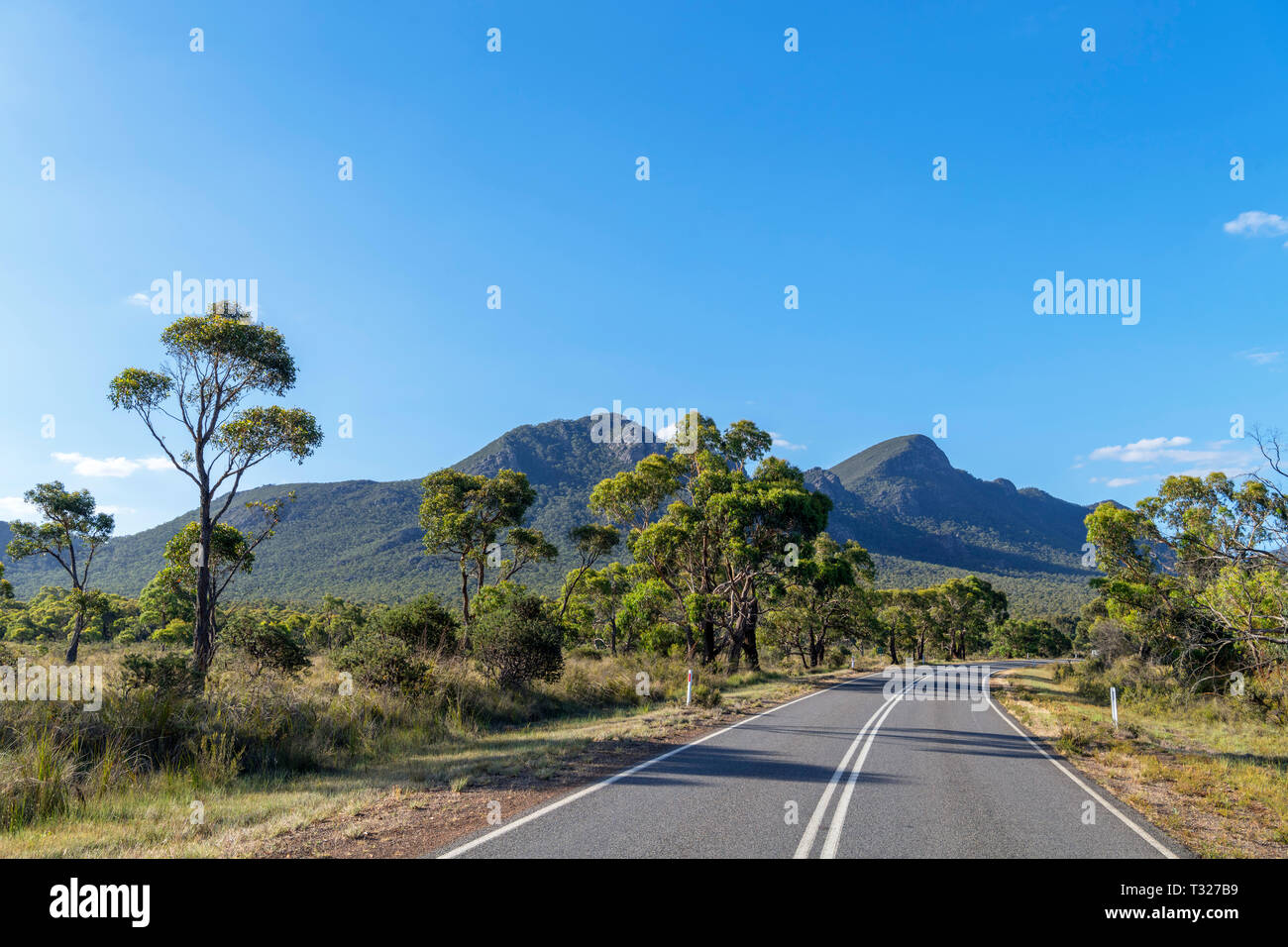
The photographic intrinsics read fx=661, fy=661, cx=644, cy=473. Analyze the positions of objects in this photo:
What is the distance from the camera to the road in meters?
5.94

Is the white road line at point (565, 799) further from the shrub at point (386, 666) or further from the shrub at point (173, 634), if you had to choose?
the shrub at point (173, 634)

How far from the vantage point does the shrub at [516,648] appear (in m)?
16.7

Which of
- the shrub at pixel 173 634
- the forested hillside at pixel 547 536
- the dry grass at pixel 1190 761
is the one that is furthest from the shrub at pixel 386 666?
the forested hillside at pixel 547 536

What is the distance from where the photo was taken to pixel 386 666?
14.1 m

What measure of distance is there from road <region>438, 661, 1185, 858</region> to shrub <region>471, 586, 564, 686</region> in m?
5.80

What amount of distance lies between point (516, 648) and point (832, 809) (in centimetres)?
1080

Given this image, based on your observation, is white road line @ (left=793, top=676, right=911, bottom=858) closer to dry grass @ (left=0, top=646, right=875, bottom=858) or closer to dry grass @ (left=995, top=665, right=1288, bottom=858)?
dry grass @ (left=0, top=646, right=875, bottom=858)

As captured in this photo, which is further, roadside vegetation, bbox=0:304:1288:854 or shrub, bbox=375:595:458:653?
shrub, bbox=375:595:458:653

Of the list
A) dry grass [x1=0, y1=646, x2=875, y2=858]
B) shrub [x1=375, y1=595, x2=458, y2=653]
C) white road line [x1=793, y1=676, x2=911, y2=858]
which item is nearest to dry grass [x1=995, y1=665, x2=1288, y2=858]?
white road line [x1=793, y1=676, x2=911, y2=858]

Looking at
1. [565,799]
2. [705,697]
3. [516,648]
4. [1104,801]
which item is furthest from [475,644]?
[1104,801]
